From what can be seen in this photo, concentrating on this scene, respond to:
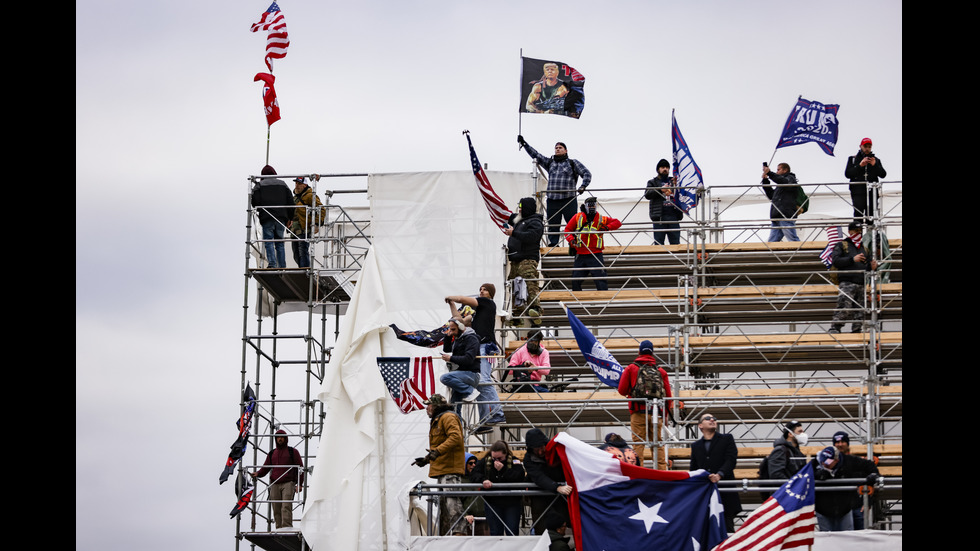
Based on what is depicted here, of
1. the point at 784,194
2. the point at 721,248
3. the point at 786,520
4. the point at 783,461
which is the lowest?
the point at 786,520

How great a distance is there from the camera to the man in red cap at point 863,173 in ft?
80.8

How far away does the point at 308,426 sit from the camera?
24.8 meters

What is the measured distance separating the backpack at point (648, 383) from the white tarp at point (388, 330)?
3.20 m

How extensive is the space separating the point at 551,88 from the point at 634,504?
1147 cm

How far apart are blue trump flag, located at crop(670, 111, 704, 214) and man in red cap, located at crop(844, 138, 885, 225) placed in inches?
100

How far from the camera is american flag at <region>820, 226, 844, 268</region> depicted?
2280 cm

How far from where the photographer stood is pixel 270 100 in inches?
1047

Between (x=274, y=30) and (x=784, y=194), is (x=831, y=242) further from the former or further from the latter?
(x=274, y=30)

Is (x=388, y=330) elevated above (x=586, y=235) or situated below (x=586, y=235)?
below

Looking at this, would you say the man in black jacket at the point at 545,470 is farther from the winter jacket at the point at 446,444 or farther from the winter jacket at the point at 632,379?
the winter jacket at the point at 632,379

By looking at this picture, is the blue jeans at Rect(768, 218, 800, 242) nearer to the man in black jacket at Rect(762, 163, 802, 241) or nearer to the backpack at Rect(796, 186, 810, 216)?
the man in black jacket at Rect(762, 163, 802, 241)

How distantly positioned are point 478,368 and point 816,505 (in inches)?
184

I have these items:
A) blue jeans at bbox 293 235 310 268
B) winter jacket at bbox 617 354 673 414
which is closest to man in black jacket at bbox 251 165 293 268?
blue jeans at bbox 293 235 310 268

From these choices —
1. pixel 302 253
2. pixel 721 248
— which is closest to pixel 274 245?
pixel 302 253
